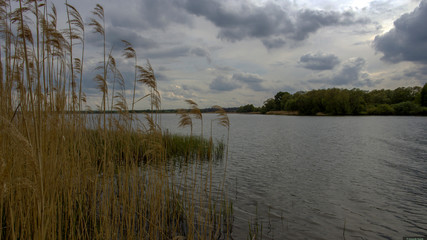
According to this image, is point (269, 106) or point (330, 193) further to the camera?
point (269, 106)

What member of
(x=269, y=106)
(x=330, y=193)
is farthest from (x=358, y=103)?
(x=330, y=193)

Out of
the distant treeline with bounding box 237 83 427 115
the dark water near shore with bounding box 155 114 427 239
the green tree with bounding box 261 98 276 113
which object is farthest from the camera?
the green tree with bounding box 261 98 276 113

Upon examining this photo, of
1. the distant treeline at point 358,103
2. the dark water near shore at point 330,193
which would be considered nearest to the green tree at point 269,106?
the distant treeline at point 358,103

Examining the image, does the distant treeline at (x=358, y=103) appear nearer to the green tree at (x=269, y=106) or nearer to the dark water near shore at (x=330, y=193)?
the green tree at (x=269, y=106)

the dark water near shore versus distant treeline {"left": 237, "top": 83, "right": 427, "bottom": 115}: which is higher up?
distant treeline {"left": 237, "top": 83, "right": 427, "bottom": 115}

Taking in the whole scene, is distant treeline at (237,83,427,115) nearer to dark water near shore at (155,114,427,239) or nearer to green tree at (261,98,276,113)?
green tree at (261,98,276,113)

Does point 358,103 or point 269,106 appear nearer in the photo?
point 358,103

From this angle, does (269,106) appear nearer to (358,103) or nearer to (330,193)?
(358,103)

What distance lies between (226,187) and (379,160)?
1027 cm

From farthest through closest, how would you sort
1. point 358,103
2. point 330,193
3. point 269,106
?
point 269,106, point 358,103, point 330,193

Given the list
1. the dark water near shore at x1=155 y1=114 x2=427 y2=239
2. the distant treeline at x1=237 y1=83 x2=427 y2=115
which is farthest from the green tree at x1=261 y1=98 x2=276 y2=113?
the dark water near shore at x1=155 y1=114 x2=427 y2=239

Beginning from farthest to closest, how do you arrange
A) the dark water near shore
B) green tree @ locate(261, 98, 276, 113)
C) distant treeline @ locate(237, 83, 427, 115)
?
green tree @ locate(261, 98, 276, 113) → distant treeline @ locate(237, 83, 427, 115) → the dark water near shore

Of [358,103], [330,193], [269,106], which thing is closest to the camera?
[330,193]

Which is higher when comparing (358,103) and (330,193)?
(358,103)
